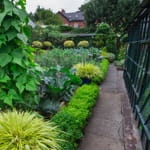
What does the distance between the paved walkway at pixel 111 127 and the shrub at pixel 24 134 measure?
3.08 ft

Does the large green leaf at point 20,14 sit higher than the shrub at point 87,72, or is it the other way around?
the large green leaf at point 20,14

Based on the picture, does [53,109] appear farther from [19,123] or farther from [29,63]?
[19,123]

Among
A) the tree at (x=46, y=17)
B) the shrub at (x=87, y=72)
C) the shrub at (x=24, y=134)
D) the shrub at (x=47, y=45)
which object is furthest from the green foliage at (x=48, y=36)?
the tree at (x=46, y=17)

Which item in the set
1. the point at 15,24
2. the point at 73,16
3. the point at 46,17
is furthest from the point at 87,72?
the point at 73,16

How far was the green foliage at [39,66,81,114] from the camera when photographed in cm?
363

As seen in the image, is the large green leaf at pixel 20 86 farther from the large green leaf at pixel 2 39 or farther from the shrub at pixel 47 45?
the shrub at pixel 47 45

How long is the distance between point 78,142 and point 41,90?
1283 mm

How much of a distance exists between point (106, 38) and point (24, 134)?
13.4 m

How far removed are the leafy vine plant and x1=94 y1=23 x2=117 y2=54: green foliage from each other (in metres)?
12.1

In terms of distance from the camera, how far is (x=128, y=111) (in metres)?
4.21

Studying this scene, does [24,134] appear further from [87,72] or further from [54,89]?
[87,72]

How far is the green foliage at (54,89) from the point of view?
3627 millimetres

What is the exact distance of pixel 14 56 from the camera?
2.34 meters

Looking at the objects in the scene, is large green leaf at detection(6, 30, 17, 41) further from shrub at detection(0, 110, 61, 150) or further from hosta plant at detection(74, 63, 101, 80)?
hosta plant at detection(74, 63, 101, 80)
